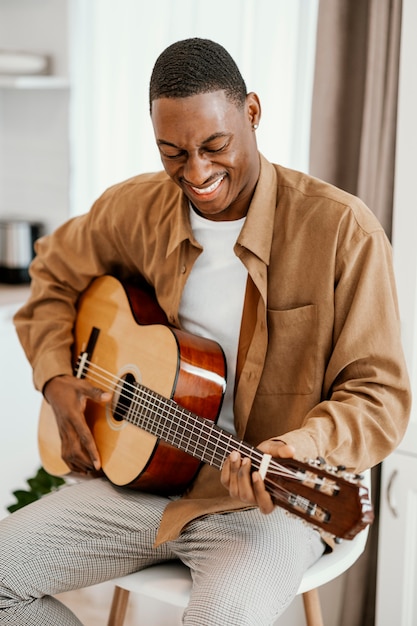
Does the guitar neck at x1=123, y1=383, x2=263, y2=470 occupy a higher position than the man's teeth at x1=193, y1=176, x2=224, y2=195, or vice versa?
the man's teeth at x1=193, y1=176, x2=224, y2=195

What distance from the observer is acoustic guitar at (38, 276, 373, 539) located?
1104 millimetres

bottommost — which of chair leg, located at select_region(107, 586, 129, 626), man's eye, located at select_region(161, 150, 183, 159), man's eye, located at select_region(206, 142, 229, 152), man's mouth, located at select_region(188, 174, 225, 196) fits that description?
chair leg, located at select_region(107, 586, 129, 626)

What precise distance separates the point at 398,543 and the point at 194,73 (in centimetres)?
105

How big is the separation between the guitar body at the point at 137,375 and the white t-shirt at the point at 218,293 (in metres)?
0.06

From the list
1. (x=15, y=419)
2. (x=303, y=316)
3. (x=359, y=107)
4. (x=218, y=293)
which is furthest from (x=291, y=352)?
(x=15, y=419)

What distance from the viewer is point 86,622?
2125 millimetres

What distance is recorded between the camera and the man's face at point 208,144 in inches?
52.5

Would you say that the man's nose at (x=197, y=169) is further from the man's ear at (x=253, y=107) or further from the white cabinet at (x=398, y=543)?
the white cabinet at (x=398, y=543)

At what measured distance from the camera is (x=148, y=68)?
2492 millimetres

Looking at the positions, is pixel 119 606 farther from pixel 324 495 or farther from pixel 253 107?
pixel 253 107

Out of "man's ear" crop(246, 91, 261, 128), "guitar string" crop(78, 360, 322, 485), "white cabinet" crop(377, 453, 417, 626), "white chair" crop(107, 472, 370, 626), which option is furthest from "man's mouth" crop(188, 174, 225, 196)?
"white cabinet" crop(377, 453, 417, 626)

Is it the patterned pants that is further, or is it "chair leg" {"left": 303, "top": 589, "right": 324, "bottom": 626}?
"chair leg" {"left": 303, "top": 589, "right": 324, "bottom": 626}

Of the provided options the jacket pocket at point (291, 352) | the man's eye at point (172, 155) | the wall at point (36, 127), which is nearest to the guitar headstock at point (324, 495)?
the jacket pocket at point (291, 352)

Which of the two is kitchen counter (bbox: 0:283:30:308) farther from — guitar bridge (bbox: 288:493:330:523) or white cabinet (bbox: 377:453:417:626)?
guitar bridge (bbox: 288:493:330:523)
